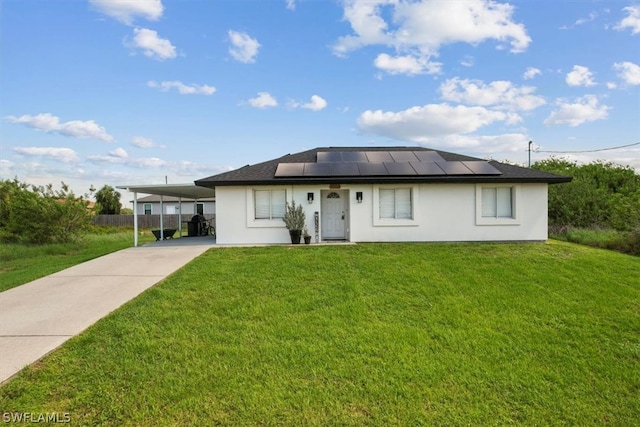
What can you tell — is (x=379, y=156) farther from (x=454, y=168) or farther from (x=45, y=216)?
(x=45, y=216)

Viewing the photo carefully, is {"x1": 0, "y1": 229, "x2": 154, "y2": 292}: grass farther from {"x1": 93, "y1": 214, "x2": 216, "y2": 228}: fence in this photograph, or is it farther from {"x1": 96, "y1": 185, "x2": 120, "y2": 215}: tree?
{"x1": 96, "y1": 185, "x2": 120, "y2": 215}: tree

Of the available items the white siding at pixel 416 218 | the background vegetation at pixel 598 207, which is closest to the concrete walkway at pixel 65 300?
the white siding at pixel 416 218

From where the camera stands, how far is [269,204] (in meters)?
12.7

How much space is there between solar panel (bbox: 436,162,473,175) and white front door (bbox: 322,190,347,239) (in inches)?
159

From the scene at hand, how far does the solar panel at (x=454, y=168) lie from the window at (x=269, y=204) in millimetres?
6322

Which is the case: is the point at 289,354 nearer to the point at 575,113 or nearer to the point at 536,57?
the point at 536,57

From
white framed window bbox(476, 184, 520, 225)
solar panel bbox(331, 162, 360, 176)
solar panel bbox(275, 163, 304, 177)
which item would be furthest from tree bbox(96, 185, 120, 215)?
white framed window bbox(476, 184, 520, 225)

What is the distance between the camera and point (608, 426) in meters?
3.13

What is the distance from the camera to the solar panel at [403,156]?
13.9 meters

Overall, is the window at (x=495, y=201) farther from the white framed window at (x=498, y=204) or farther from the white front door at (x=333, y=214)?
the white front door at (x=333, y=214)

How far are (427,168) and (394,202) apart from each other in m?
1.88

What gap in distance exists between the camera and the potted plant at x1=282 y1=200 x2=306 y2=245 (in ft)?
39.5

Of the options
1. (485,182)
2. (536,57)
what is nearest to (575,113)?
(536,57)

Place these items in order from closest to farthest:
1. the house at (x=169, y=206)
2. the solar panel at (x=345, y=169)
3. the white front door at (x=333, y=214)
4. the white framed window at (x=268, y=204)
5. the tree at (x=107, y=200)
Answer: the solar panel at (x=345, y=169), the white framed window at (x=268, y=204), the white front door at (x=333, y=214), the house at (x=169, y=206), the tree at (x=107, y=200)
